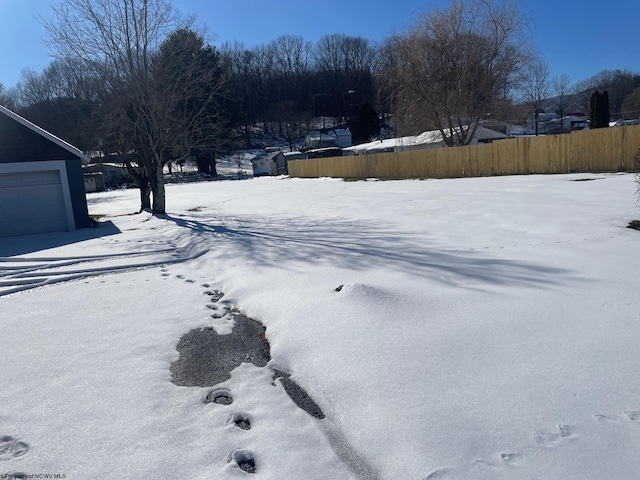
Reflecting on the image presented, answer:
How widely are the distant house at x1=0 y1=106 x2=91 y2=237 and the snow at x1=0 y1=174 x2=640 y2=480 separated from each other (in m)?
7.71

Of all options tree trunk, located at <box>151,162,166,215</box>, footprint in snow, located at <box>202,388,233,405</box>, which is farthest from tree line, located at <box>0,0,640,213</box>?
footprint in snow, located at <box>202,388,233,405</box>

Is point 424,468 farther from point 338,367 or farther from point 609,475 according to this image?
point 338,367

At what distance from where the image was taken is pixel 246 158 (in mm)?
70125

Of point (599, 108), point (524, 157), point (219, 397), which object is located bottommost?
point (219, 397)

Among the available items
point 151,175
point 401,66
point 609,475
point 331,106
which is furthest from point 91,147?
point 331,106

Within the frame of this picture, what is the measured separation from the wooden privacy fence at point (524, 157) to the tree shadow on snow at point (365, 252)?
882 cm

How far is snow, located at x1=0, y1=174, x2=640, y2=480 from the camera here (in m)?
2.22

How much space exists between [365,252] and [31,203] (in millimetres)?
11809

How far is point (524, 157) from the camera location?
2048 cm

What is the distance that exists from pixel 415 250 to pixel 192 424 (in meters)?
4.82

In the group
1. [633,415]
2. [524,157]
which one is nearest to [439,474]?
[633,415]

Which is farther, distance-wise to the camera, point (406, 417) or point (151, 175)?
point (151, 175)

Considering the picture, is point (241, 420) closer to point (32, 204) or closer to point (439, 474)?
point (439, 474)

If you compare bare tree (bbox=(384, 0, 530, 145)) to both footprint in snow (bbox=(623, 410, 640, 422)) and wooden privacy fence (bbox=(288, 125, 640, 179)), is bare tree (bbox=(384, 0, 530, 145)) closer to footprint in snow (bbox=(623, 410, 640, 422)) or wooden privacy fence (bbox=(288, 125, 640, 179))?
wooden privacy fence (bbox=(288, 125, 640, 179))
